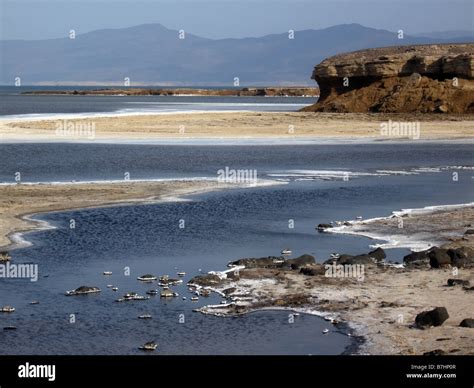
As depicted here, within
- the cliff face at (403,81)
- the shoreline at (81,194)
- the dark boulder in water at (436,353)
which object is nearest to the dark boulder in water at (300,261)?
the shoreline at (81,194)

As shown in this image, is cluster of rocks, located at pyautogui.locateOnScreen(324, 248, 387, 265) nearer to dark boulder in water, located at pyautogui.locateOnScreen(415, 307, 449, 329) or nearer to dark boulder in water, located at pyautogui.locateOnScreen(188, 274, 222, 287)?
dark boulder in water, located at pyautogui.locateOnScreen(188, 274, 222, 287)

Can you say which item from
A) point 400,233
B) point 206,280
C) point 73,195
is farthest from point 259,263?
point 73,195

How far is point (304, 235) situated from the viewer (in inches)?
859

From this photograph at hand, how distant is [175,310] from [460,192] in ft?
53.9

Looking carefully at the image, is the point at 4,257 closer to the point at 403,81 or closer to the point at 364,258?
the point at 364,258

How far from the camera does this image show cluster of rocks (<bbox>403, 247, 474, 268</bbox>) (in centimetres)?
1786

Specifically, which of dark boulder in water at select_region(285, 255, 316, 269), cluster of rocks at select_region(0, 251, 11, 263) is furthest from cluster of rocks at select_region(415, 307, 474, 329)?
cluster of rocks at select_region(0, 251, 11, 263)

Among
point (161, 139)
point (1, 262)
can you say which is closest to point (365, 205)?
point (1, 262)

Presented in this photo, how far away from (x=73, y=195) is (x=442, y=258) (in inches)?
504

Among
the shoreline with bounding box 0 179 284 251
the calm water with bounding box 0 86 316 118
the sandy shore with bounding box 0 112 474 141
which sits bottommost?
the shoreline with bounding box 0 179 284 251

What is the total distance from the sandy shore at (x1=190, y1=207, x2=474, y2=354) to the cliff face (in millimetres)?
46309

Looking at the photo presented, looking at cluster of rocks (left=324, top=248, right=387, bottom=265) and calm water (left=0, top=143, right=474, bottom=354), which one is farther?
cluster of rocks (left=324, top=248, right=387, bottom=265)

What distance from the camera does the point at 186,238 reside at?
70.0 ft
